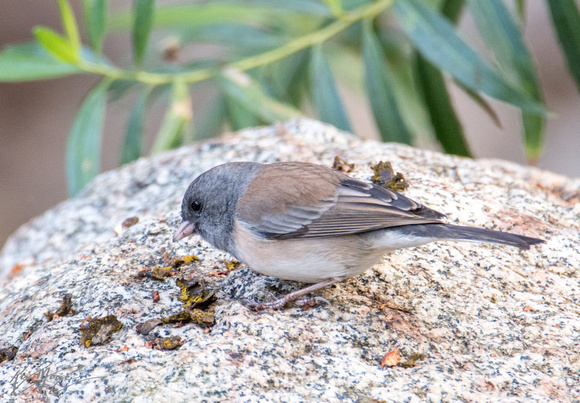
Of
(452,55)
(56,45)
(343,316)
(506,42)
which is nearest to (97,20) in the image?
(56,45)

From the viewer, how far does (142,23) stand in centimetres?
418

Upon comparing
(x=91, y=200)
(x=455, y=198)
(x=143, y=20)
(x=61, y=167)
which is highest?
(x=143, y=20)

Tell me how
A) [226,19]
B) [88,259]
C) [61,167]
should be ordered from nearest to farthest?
[88,259]
[226,19]
[61,167]

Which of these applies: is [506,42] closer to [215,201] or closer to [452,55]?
[452,55]

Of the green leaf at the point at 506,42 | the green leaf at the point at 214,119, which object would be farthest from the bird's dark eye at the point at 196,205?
the green leaf at the point at 214,119

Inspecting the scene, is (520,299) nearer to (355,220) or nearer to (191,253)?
(355,220)

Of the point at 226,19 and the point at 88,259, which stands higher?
the point at 226,19

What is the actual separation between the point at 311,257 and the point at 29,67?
279 centimetres

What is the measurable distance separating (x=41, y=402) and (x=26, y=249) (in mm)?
2032

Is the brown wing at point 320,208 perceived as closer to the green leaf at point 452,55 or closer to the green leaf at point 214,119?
the green leaf at point 452,55

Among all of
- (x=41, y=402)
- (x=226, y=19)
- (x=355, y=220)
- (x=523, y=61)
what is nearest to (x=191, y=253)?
(x=355, y=220)

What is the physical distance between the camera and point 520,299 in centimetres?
244

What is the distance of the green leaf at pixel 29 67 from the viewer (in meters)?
4.02

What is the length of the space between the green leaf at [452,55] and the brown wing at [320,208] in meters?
1.50
